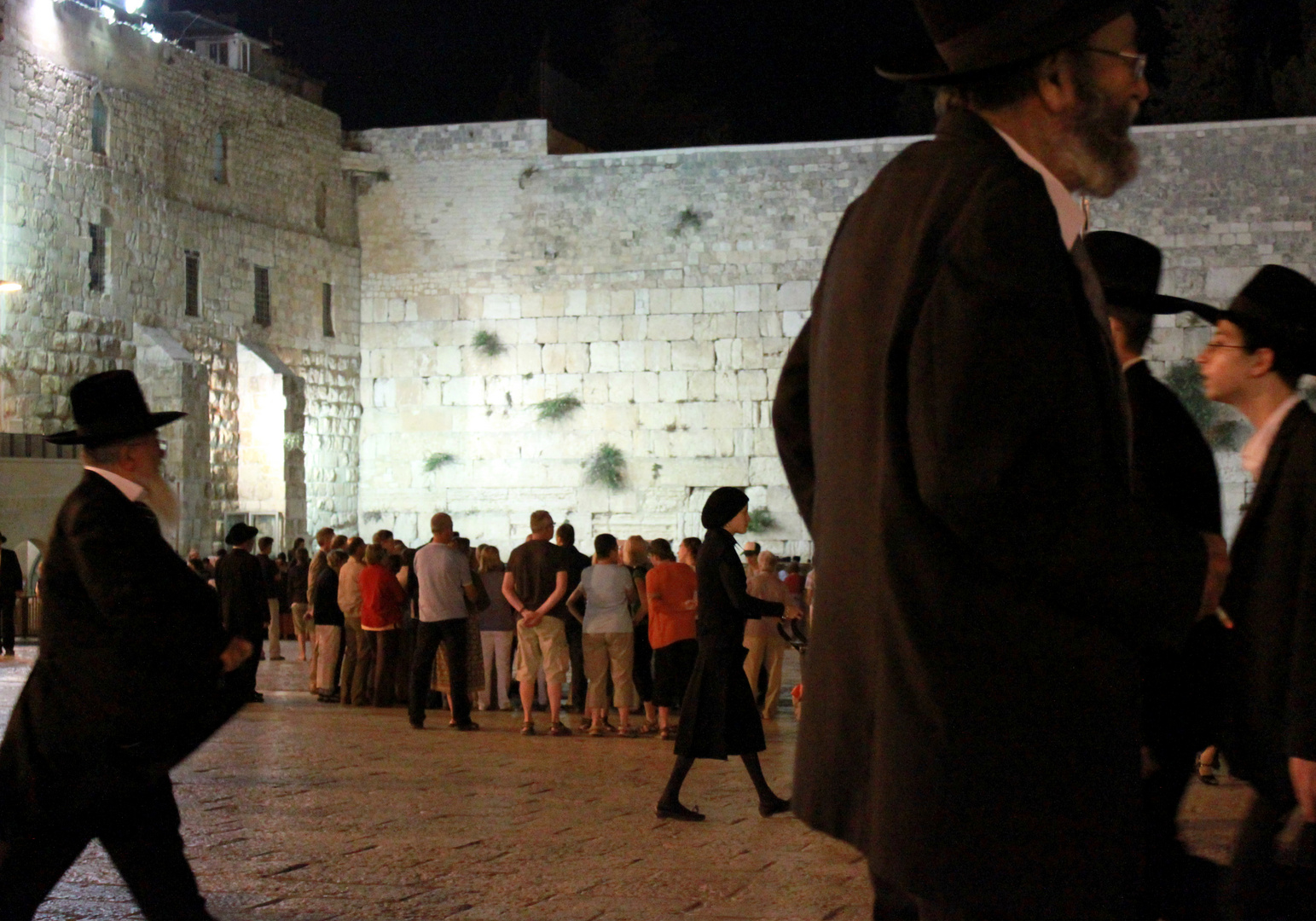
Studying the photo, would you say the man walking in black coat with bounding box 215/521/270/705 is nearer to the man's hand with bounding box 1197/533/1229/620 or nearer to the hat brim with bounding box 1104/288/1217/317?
the hat brim with bounding box 1104/288/1217/317

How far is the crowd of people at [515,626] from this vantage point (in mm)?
11242

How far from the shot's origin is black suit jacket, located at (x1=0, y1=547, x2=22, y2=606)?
16828mm

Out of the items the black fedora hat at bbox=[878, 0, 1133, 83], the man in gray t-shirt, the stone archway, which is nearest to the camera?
the black fedora hat at bbox=[878, 0, 1133, 83]

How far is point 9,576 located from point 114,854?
14.4 meters

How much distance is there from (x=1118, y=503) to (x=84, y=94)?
22281 mm

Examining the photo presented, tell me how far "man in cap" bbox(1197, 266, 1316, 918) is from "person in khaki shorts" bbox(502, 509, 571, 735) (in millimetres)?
8131

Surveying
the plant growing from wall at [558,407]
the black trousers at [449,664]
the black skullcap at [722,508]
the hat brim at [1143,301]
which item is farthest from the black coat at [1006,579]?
the plant growing from wall at [558,407]

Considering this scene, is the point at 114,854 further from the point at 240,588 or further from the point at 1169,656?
the point at 240,588

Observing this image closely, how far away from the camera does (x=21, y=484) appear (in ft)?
63.5

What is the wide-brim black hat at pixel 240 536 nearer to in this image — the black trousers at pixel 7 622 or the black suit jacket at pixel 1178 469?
the black trousers at pixel 7 622

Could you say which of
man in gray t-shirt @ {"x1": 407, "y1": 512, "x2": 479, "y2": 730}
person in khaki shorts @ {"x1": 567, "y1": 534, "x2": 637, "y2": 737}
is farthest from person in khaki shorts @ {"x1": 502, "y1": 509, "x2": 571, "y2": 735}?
man in gray t-shirt @ {"x1": 407, "y1": 512, "x2": 479, "y2": 730}

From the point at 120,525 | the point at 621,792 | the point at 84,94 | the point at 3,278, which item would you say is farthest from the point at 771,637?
the point at 84,94

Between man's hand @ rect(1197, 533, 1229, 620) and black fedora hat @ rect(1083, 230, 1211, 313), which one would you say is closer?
man's hand @ rect(1197, 533, 1229, 620)

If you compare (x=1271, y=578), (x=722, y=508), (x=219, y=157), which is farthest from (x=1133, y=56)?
(x=219, y=157)
